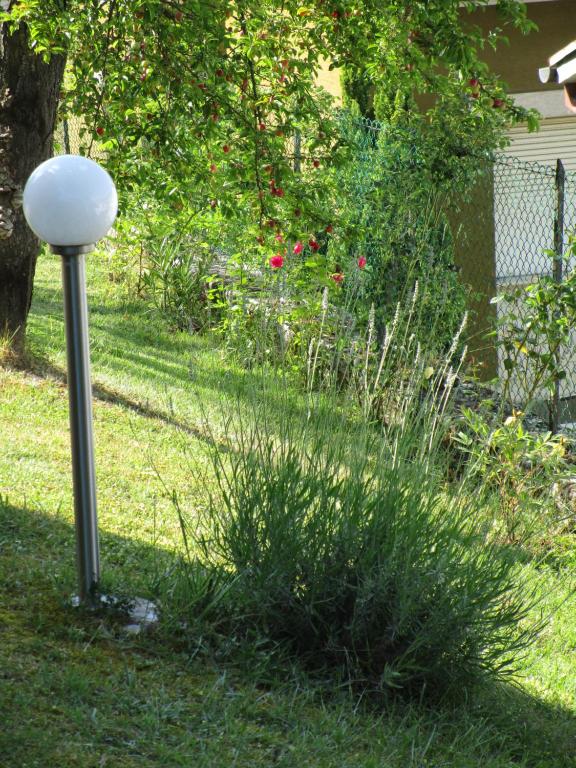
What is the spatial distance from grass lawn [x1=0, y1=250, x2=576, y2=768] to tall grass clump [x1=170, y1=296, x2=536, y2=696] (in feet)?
0.58

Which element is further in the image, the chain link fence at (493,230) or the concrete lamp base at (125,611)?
the chain link fence at (493,230)

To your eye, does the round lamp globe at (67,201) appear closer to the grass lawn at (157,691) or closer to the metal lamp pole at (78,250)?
the metal lamp pole at (78,250)

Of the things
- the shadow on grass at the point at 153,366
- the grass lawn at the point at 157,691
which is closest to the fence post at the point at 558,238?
the grass lawn at the point at 157,691

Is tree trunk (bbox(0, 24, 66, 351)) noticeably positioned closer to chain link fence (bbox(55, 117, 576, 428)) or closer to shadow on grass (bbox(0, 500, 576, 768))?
chain link fence (bbox(55, 117, 576, 428))

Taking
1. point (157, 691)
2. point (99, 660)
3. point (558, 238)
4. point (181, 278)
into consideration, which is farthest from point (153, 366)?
point (157, 691)

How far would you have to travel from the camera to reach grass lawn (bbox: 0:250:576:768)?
292 cm

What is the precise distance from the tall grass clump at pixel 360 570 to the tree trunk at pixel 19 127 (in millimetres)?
3457

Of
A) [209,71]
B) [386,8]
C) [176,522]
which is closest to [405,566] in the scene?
[176,522]

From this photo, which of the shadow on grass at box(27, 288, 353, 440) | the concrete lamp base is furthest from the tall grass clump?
the shadow on grass at box(27, 288, 353, 440)

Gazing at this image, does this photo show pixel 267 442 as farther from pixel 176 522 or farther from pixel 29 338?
pixel 29 338

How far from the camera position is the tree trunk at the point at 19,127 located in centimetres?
654

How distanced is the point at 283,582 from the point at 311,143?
12.1 feet

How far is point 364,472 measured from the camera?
386 centimetres

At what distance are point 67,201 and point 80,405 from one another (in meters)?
0.71
